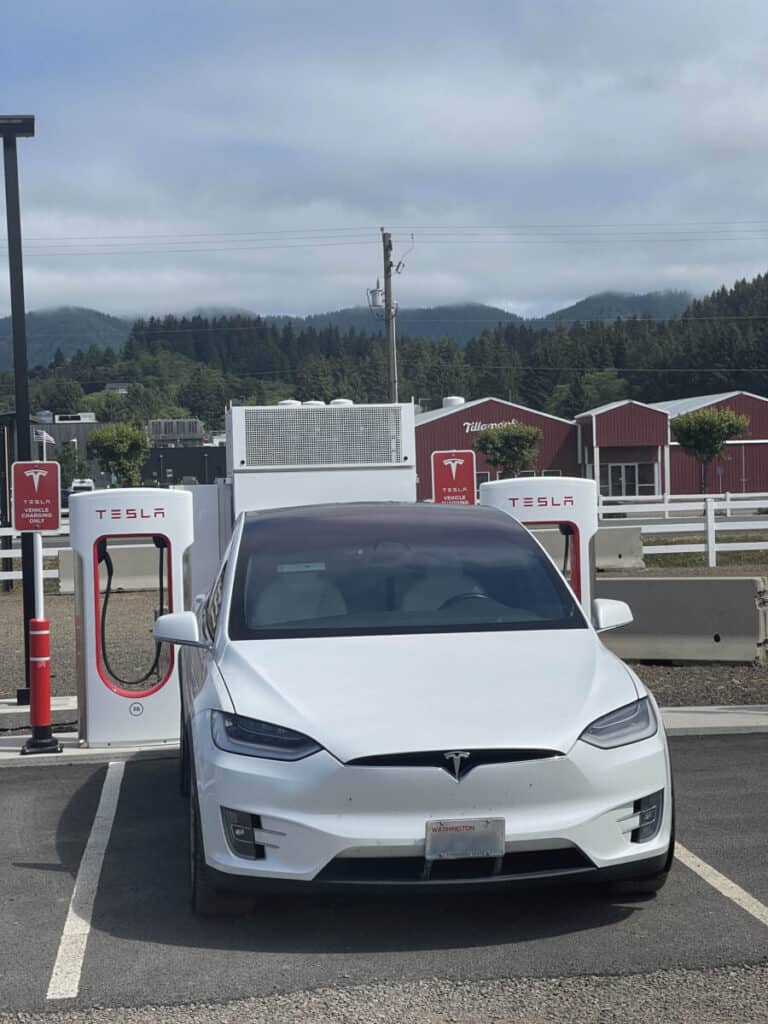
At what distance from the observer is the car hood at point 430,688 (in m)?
4.74

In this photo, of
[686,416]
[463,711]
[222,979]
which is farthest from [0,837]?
[686,416]

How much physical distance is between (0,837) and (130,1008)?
102 inches

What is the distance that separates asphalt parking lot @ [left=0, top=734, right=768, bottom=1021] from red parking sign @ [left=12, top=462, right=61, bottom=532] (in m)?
4.80

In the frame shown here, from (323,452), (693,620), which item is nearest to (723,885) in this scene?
(693,620)

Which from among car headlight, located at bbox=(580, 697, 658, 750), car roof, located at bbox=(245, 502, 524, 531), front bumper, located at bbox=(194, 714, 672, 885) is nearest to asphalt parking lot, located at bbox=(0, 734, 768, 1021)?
front bumper, located at bbox=(194, 714, 672, 885)

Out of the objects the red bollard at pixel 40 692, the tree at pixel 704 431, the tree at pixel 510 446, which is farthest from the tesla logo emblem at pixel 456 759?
the tree at pixel 510 446

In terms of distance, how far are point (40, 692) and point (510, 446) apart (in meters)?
55.3

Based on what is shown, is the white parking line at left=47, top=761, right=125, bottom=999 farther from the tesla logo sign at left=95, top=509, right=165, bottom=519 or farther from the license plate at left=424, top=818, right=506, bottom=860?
the tesla logo sign at left=95, top=509, right=165, bottom=519

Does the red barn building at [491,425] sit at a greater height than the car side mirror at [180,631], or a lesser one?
greater

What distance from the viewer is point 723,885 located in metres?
5.51

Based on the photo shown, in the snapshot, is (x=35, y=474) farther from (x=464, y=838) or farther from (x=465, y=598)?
(x=464, y=838)

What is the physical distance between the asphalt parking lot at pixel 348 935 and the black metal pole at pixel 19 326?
196 inches

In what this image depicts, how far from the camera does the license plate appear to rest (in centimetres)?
462

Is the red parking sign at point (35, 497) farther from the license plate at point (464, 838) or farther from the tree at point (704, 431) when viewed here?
the tree at point (704, 431)
